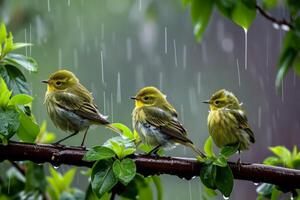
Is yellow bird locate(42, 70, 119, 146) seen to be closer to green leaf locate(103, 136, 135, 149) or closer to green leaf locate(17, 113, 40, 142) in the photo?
green leaf locate(103, 136, 135, 149)

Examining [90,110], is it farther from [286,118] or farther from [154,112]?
[286,118]

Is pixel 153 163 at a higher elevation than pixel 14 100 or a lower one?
lower

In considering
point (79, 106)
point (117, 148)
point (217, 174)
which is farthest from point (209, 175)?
point (79, 106)

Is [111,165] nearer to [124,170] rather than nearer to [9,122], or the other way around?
[124,170]

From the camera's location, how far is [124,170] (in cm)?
209

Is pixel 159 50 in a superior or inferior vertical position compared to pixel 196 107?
superior

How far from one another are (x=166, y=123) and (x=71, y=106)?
1.59ft

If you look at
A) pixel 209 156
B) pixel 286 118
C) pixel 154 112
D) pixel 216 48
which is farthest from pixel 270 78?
pixel 209 156

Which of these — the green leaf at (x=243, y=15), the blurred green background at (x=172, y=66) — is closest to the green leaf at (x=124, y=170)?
the green leaf at (x=243, y=15)

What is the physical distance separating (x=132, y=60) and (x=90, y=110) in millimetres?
8320

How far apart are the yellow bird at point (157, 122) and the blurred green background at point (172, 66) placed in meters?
4.01

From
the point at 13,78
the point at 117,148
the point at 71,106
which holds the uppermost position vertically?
the point at 13,78

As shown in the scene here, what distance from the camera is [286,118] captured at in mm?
7184

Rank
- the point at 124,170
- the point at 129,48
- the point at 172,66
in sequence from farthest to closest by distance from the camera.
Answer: the point at 129,48 → the point at 172,66 → the point at 124,170
